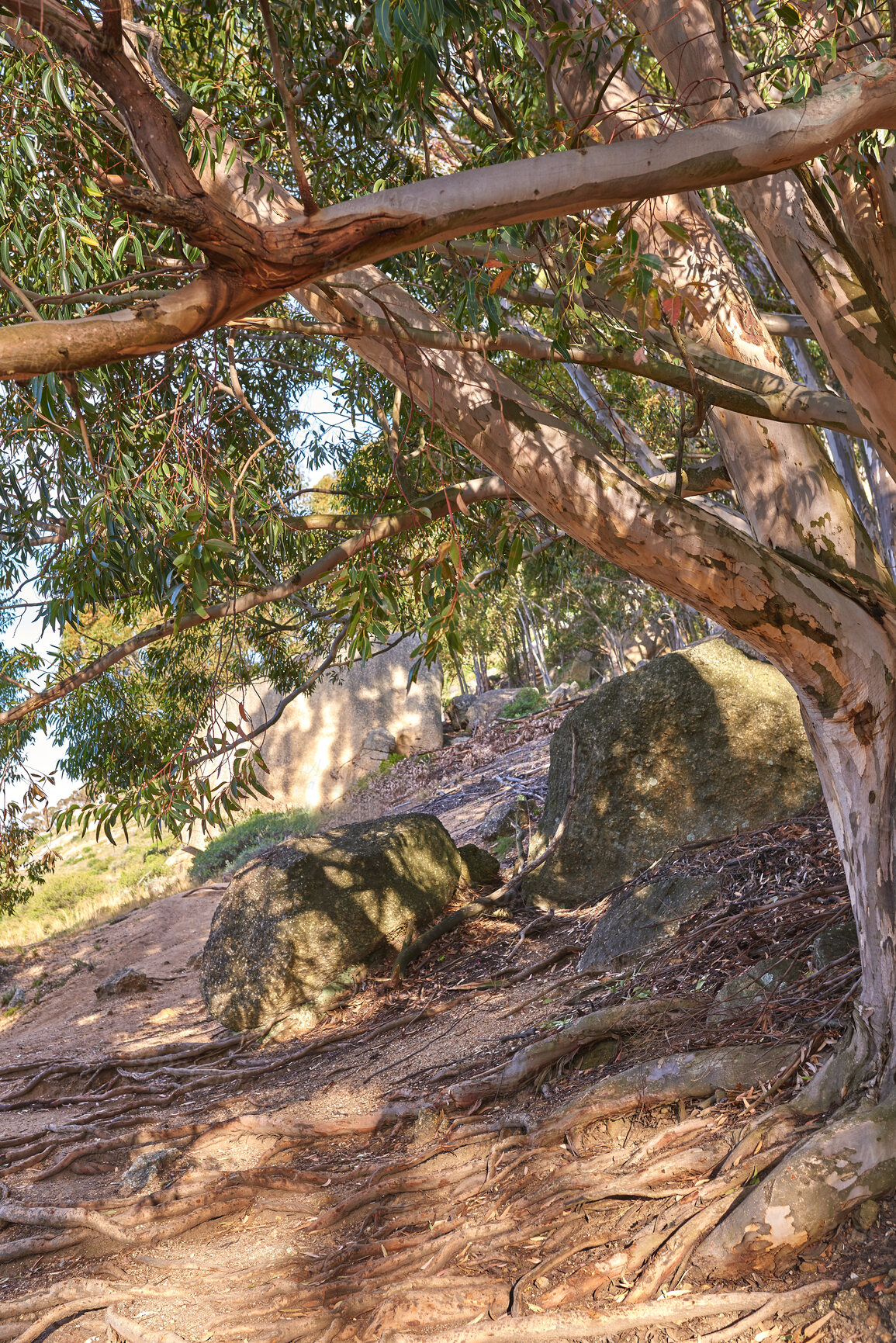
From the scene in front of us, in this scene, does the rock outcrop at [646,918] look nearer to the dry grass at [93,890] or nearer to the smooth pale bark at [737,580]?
the smooth pale bark at [737,580]

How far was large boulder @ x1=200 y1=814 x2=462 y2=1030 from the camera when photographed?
7.14 m

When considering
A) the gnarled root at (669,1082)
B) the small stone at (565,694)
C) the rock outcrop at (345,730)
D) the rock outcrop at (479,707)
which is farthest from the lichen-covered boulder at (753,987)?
the rock outcrop at (479,707)

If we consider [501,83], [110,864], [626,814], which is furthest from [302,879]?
[110,864]

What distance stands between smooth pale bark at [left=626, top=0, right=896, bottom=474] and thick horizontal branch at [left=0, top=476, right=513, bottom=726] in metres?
1.55

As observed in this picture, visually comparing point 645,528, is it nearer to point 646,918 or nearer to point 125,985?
point 646,918

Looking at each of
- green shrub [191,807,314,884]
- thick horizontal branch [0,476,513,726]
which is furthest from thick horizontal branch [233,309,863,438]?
green shrub [191,807,314,884]

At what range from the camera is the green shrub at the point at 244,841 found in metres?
16.9

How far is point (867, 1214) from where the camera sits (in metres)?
2.75

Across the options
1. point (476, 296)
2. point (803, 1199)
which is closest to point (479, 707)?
point (476, 296)

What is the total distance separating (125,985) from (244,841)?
7816 millimetres

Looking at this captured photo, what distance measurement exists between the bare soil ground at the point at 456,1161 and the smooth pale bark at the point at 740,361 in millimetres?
1779

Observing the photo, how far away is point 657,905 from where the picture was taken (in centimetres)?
553

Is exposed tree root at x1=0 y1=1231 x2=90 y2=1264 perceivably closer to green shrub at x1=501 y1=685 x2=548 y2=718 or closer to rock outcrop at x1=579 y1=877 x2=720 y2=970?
rock outcrop at x1=579 y1=877 x2=720 y2=970

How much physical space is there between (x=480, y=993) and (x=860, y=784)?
357cm
